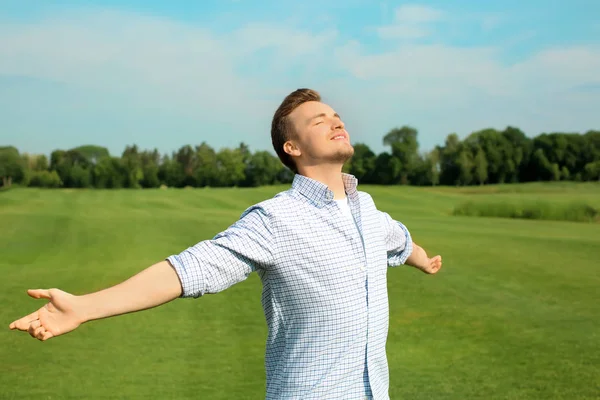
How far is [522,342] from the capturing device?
6.81 metres

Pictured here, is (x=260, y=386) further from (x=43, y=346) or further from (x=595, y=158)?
(x=595, y=158)

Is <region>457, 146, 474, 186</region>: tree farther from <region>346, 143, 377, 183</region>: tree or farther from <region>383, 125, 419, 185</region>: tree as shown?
<region>346, 143, 377, 183</region>: tree

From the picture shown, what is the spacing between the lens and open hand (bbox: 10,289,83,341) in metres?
2.03

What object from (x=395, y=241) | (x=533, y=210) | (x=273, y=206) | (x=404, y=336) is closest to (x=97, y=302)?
(x=273, y=206)

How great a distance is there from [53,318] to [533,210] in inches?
1182

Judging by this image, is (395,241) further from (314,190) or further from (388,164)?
(388,164)

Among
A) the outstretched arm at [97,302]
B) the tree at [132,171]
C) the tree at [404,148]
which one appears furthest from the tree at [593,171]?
the outstretched arm at [97,302]

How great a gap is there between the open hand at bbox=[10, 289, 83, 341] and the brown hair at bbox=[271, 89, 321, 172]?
1.05 metres

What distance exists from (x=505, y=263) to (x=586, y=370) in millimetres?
5670

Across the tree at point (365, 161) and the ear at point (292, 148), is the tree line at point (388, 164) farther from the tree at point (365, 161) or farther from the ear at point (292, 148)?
the ear at point (292, 148)

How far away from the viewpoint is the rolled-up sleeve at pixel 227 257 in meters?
2.23

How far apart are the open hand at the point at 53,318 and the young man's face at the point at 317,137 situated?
40.9 inches

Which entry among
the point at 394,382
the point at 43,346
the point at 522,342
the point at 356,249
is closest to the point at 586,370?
the point at 522,342

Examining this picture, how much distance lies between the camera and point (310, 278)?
7.89ft
